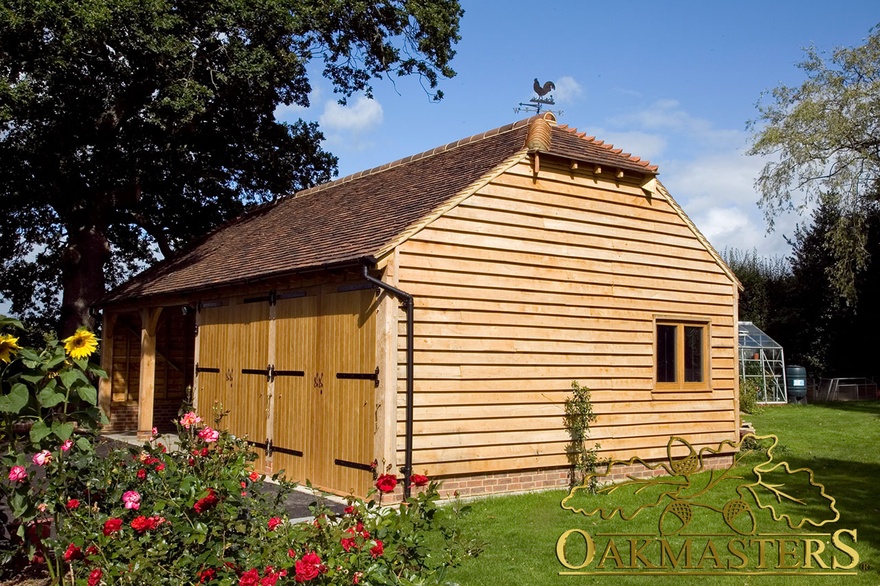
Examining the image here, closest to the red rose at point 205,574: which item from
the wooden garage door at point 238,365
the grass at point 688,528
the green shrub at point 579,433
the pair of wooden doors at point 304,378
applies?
the grass at point 688,528

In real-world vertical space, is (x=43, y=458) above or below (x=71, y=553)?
above

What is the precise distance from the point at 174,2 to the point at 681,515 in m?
15.7

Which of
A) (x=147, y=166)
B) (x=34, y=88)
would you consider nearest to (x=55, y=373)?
(x=34, y=88)

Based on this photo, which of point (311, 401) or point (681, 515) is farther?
point (311, 401)

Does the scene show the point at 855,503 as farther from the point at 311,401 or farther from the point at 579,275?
the point at 311,401

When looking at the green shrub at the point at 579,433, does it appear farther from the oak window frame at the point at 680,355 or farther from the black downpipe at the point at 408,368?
Result: the black downpipe at the point at 408,368

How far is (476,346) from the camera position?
1120 centimetres

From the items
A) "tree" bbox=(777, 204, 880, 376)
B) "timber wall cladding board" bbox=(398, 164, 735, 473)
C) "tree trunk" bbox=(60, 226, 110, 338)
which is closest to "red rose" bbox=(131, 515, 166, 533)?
"timber wall cladding board" bbox=(398, 164, 735, 473)

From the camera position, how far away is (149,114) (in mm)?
17938

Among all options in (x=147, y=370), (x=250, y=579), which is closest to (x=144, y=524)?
(x=250, y=579)

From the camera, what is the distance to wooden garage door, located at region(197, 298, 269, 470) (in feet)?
43.3

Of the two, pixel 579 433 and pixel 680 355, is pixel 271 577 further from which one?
pixel 680 355

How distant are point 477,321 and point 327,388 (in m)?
2.25

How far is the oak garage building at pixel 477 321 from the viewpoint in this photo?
35.0 ft
